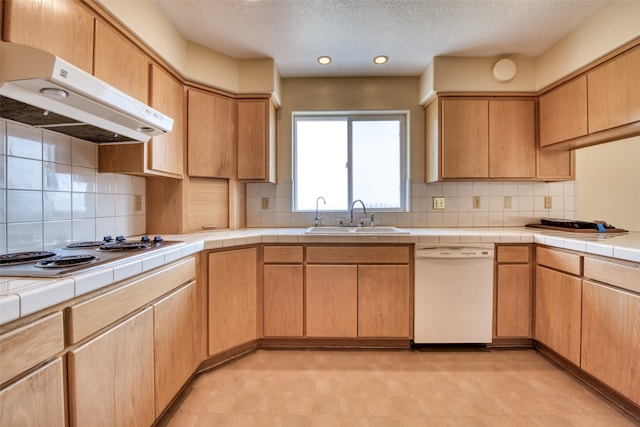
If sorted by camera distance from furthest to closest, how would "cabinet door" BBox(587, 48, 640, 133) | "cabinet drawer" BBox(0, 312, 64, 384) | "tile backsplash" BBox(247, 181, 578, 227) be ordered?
"tile backsplash" BBox(247, 181, 578, 227) → "cabinet door" BBox(587, 48, 640, 133) → "cabinet drawer" BBox(0, 312, 64, 384)

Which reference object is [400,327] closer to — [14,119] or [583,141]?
[583,141]

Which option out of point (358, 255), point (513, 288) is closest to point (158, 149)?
point (358, 255)

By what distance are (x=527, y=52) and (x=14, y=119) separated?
11.0 ft

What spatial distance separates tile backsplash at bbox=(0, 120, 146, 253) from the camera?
1.17 m

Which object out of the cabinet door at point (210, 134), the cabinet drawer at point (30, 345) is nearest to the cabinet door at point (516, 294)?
the cabinet door at point (210, 134)

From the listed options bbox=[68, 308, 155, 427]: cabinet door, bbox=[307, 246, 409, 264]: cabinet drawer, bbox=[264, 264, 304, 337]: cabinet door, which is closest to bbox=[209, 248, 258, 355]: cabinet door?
bbox=[264, 264, 304, 337]: cabinet door

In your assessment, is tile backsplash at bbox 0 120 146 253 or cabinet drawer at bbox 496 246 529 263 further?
cabinet drawer at bbox 496 246 529 263

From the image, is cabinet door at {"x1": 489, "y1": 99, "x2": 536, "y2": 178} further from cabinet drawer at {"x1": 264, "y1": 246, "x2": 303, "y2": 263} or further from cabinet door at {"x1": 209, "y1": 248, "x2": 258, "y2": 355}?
cabinet door at {"x1": 209, "y1": 248, "x2": 258, "y2": 355}

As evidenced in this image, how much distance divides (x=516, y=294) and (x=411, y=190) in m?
1.17

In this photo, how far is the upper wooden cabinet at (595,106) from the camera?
1619 mm

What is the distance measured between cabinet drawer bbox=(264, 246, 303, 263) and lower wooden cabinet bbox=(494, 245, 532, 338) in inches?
57.9

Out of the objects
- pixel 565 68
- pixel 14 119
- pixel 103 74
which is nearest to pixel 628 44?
pixel 565 68

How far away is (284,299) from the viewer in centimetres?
199

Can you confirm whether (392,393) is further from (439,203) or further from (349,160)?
(349,160)
